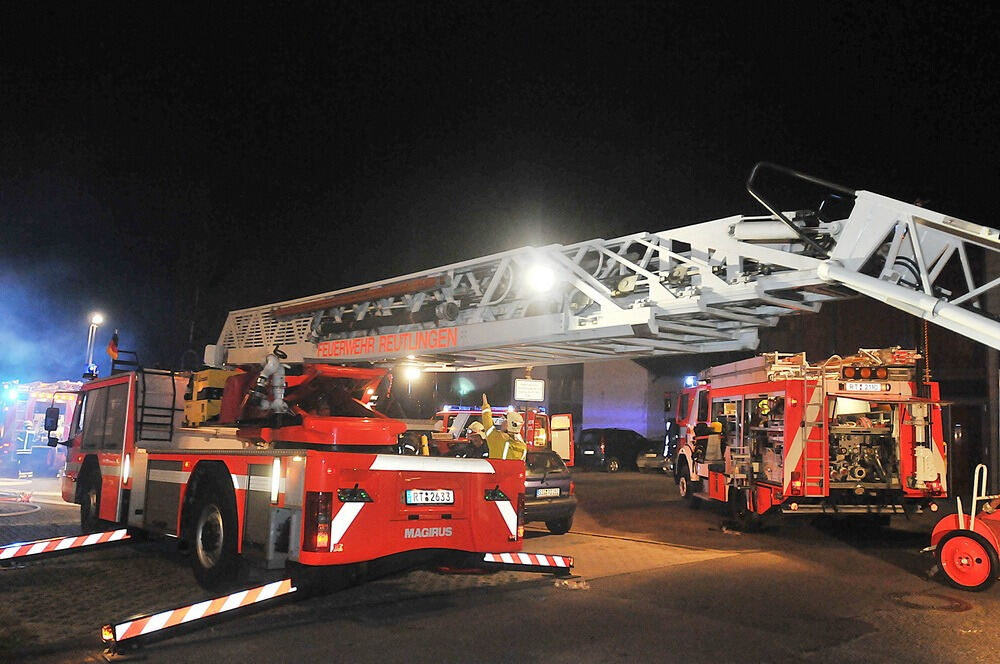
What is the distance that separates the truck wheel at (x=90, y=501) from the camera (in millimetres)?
10016

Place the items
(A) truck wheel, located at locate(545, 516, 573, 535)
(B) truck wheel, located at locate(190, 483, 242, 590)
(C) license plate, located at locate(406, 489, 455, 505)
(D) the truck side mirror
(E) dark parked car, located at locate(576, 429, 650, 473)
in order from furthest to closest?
1. (E) dark parked car, located at locate(576, 429, 650, 473)
2. (A) truck wheel, located at locate(545, 516, 573, 535)
3. (D) the truck side mirror
4. (B) truck wheel, located at locate(190, 483, 242, 590)
5. (C) license plate, located at locate(406, 489, 455, 505)

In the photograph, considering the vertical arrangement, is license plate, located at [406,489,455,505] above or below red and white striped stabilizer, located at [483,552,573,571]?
above

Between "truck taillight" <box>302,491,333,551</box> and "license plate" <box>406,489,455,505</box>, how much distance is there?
0.82 metres

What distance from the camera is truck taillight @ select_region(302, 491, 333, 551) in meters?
5.89

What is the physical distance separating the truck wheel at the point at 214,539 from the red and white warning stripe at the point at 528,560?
2345 millimetres

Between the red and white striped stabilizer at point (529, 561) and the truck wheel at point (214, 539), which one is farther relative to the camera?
the red and white striped stabilizer at point (529, 561)

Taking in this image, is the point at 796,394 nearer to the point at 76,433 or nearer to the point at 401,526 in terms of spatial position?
the point at 401,526

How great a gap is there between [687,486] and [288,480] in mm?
12192

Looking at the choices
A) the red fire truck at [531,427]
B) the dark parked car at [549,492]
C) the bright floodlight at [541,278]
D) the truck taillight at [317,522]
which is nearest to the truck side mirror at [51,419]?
the red fire truck at [531,427]

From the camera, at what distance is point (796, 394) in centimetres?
1163

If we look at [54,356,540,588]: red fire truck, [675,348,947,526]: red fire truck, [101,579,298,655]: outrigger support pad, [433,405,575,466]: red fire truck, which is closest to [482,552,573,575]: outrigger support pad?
[54,356,540,588]: red fire truck

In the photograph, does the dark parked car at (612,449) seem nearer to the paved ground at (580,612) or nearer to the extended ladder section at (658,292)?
the paved ground at (580,612)

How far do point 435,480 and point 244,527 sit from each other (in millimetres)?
1664

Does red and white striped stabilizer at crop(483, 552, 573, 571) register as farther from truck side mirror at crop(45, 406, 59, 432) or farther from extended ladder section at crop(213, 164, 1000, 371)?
truck side mirror at crop(45, 406, 59, 432)
